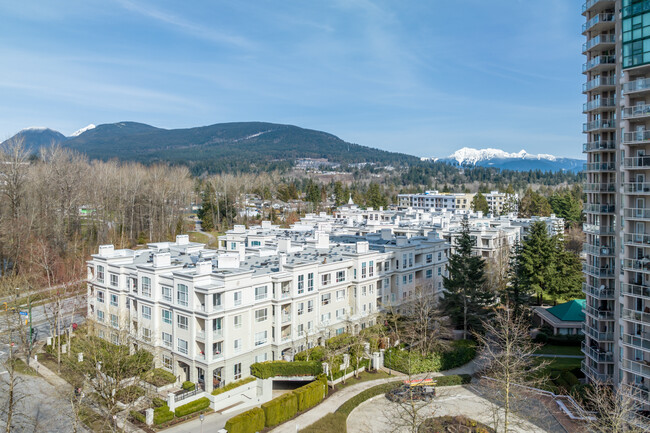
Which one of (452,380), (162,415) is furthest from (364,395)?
(162,415)

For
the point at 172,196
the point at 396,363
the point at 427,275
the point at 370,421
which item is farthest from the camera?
the point at 172,196

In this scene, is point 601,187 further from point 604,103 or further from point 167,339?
point 167,339

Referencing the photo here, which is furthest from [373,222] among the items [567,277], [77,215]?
[77,215]

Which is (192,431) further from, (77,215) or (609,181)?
(77,215)

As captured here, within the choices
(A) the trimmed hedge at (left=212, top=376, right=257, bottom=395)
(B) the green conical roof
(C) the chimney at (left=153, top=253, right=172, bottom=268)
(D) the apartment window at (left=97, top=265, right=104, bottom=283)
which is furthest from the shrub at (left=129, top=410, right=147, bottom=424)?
(B) the green conical roof

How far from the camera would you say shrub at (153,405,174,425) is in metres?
25.8

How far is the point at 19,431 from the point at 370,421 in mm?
19329

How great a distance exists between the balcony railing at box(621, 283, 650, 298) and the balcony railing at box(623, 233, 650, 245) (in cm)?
230

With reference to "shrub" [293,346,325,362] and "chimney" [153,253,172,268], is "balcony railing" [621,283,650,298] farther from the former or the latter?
"chimney" [153,253,172,268]

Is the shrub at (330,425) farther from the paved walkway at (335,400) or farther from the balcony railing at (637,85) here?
the balcony railing at (637,85)

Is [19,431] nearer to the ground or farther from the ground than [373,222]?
nearer to the ground

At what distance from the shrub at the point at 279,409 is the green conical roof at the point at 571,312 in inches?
1127

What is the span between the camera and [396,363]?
1361 inches

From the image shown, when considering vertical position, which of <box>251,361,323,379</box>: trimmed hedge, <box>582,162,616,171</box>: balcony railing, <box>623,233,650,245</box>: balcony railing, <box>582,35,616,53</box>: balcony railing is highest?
<box>582,35,616,53</box>: balcony railing
